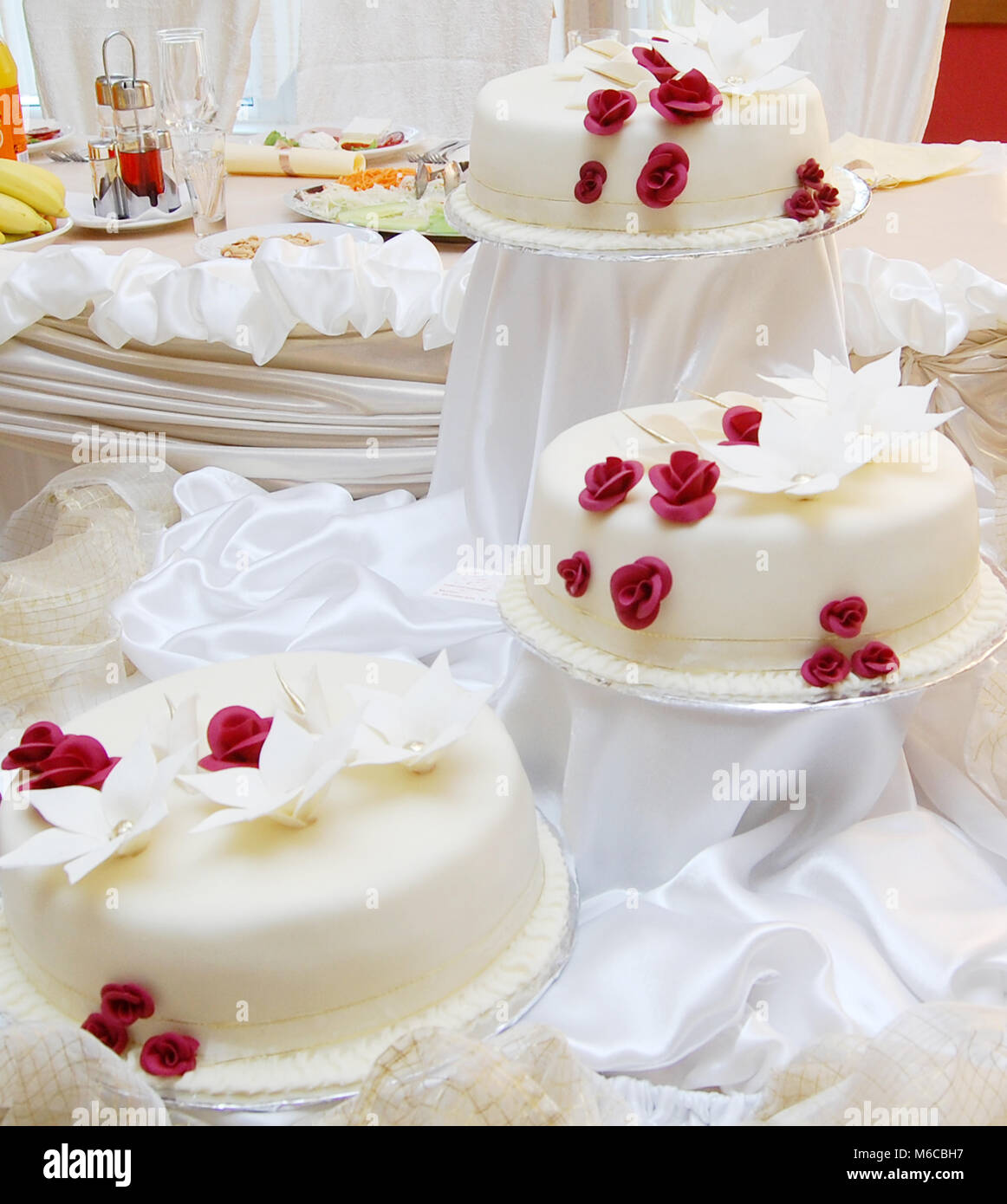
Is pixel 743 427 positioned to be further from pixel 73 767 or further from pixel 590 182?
pixel 73 767

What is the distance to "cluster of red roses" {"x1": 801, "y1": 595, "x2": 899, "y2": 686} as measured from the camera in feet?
3.88

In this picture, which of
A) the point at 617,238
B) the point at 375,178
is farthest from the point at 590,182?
the point at 375,178

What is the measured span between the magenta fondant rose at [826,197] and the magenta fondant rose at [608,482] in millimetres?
525

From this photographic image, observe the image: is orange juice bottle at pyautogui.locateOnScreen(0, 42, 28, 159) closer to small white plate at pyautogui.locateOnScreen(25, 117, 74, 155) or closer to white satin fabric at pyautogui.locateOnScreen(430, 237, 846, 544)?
small white plate at pyautogui.locateOnScreen(25, 117, 74, 155)

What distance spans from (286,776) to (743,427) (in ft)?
1.92

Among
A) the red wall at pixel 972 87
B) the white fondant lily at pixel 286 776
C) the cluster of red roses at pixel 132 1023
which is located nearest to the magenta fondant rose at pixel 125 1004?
the cluster of red roses at pixel 132 1023

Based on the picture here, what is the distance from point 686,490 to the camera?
120 cm

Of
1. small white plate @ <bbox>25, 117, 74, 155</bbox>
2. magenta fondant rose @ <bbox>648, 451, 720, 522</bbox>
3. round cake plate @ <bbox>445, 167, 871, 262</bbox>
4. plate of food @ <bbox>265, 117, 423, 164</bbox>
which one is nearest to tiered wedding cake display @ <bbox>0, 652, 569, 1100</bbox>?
magenta fondant rose @ <bbox>648, 451, 720, 522</bbox>

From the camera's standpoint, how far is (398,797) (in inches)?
45.3

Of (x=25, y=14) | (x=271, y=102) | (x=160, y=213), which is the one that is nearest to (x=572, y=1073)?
(x=160, y=213)

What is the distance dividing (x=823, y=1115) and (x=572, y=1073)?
0.19 m

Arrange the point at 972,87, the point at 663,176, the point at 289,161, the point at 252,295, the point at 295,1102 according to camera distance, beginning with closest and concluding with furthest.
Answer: the point at 295,1102, the point at 663,176, the point at 252,295, the point at 289,161, the point at 972,87

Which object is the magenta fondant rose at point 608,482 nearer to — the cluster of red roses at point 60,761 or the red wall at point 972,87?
the cluster of red roses at point 60,761
